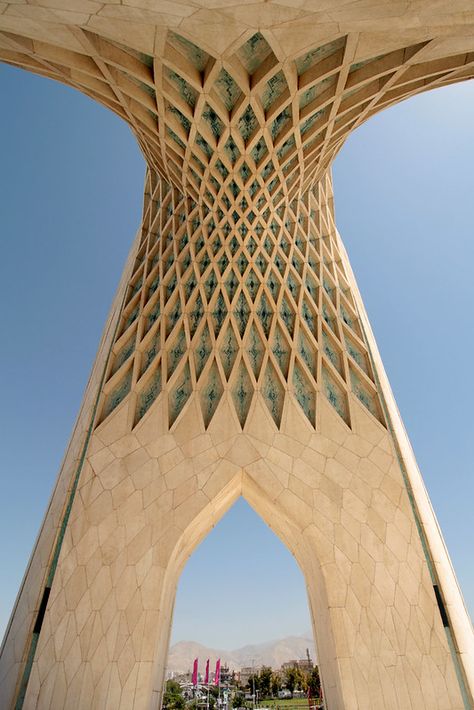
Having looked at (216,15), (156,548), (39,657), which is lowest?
(39,657)

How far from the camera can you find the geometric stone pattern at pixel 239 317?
30.7 ft

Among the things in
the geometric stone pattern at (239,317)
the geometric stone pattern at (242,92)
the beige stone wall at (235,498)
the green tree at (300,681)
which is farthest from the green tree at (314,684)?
the geometric stone pattern at (242,92)

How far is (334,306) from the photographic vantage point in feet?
34.1

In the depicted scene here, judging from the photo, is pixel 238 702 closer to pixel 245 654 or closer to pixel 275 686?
pixel 275 686

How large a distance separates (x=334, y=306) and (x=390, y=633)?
6880 millimetres

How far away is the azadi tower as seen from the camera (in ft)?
19.8

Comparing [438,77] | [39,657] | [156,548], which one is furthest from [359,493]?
[438,77]

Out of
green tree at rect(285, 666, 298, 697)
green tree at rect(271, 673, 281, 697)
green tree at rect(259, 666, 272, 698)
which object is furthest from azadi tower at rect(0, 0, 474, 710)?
green tree at rect(271, 673, 281, 697)

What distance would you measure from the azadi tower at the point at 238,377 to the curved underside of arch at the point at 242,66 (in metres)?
0.04

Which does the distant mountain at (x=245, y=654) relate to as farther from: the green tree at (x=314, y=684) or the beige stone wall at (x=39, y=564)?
the beige stone wall at (x=39, y=564)

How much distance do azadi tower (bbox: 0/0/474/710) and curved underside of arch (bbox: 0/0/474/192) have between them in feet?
0.14

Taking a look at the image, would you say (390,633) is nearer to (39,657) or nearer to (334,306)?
(39,657)

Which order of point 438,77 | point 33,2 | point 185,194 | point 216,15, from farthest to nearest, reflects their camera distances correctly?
point 185,194 → point 438,77 → point 216,15 → point 33,2

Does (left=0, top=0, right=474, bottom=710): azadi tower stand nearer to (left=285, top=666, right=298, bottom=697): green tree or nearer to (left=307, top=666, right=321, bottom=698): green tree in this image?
(left=307, top=666, right=321, bottom=698): green tree
